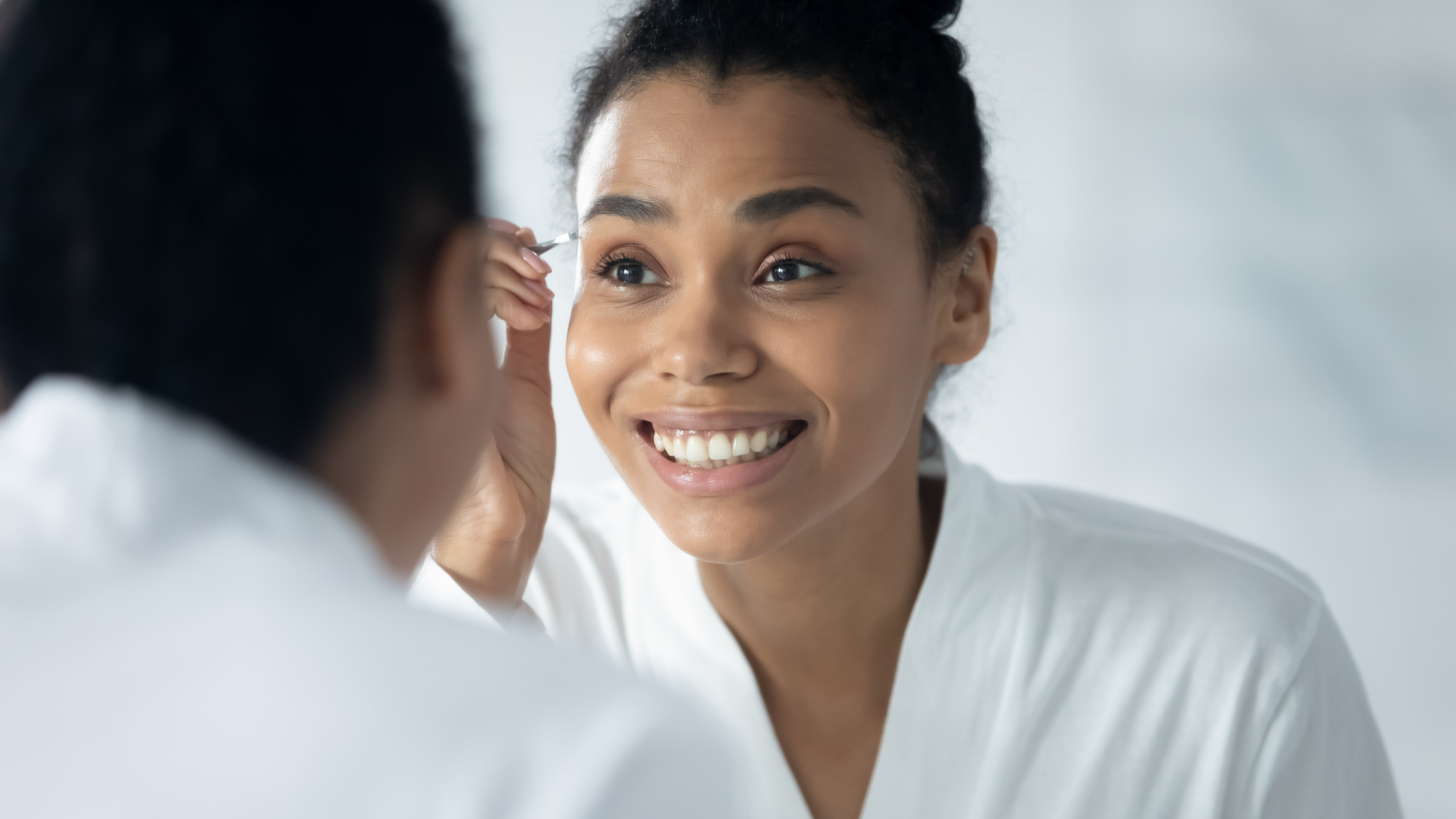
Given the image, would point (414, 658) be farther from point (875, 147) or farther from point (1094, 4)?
point (1094, 4)

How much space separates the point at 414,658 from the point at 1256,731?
1.08 m

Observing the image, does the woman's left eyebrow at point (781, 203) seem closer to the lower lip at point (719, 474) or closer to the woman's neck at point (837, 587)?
the lower lip at point (719, 474)

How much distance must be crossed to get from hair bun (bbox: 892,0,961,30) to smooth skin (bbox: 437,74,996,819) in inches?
6.1

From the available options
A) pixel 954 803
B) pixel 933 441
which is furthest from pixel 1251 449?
pixel 954 803

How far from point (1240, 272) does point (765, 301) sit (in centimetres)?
161

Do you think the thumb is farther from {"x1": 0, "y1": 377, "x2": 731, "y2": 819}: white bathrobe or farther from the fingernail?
{"x1": 0, "y1": 377, "x2": 731, "y2": 819}: white bathrobe

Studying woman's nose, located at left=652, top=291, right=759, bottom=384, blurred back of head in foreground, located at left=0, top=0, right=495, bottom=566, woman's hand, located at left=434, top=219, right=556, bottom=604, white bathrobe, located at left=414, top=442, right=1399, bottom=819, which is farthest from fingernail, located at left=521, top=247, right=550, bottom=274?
blurred back of head in foreground, located at left=0, top=0, right=495, bottom=566

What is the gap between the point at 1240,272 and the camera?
2.45 m

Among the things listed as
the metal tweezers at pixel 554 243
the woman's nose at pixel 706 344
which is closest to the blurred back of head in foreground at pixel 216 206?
the woman's nose at pixel 706 344

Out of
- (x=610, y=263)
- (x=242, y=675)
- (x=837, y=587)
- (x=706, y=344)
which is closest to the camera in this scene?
(x=242, y=675)

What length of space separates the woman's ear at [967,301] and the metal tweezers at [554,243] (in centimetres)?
39

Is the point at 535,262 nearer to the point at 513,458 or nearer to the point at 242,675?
the point at 513,458

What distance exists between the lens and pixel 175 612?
460 millimetres

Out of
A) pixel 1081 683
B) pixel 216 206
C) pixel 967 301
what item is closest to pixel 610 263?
pixel 967 301
